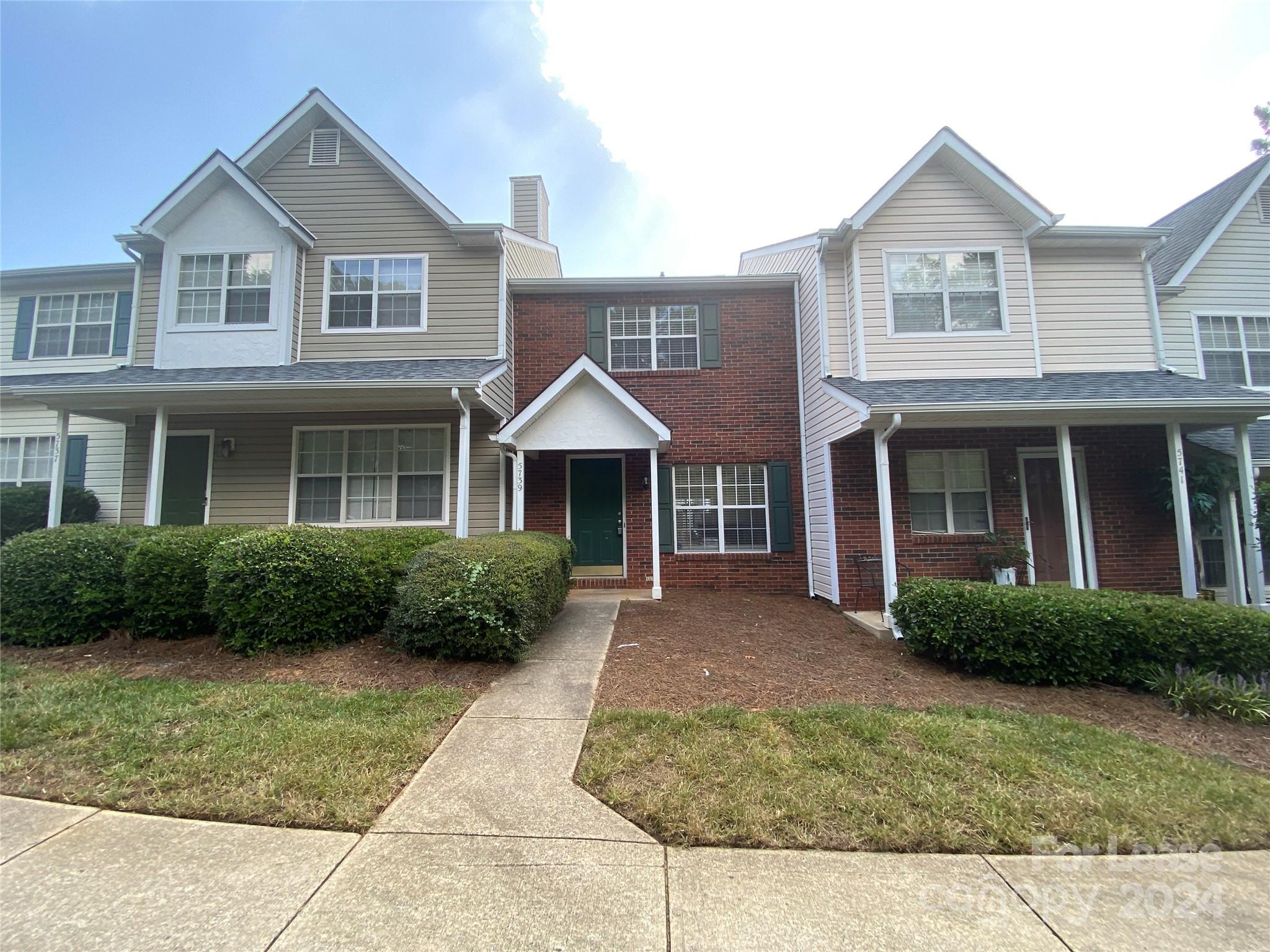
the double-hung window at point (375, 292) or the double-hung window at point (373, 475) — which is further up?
the double-hung window at point (375, 292)

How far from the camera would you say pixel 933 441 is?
28.8 feet

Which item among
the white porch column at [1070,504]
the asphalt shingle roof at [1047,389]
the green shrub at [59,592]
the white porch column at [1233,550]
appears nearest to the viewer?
the green shrub at [59,592]

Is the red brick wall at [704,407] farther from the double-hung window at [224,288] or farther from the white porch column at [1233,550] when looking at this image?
the white porch column at [1233,550]

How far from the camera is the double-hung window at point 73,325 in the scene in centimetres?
1070

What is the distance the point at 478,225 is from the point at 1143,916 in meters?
10.7

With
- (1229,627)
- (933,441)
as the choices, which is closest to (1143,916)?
(1229,627)

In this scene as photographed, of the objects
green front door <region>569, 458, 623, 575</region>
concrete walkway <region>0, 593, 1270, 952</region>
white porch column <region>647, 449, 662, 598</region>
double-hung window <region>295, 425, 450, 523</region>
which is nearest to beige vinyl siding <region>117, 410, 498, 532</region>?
double-hung window <region>295, 425, 450, 523</region>

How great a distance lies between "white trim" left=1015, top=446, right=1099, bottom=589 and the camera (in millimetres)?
8555

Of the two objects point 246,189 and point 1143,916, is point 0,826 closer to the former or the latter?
point 1143,916

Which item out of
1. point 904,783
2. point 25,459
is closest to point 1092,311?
point 904,783

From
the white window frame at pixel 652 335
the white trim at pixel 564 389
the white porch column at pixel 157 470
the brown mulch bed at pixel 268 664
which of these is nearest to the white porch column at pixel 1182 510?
the white window frame at pixel 652 335

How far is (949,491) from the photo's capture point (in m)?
8.78

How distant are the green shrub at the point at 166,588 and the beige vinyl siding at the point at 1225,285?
15490mm

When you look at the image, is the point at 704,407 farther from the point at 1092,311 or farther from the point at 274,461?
the point at 274,461
